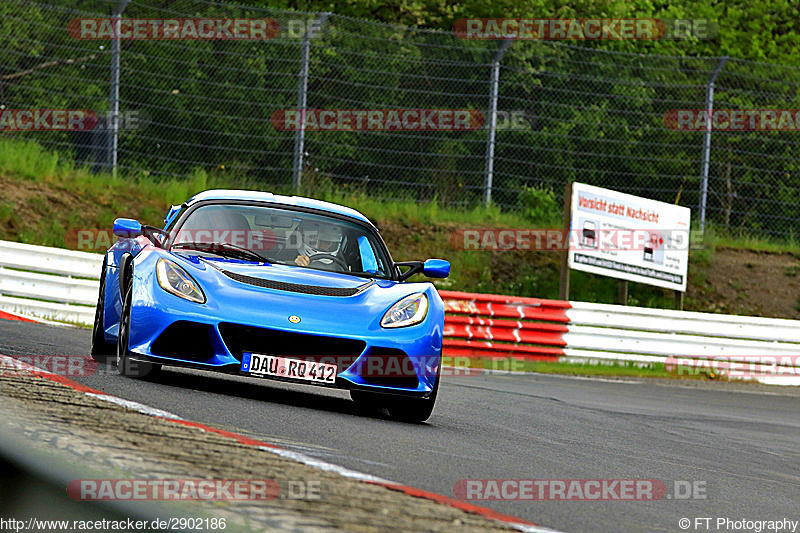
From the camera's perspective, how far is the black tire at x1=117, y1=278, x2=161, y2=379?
6.82m

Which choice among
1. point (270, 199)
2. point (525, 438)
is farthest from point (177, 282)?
point (525, 438)

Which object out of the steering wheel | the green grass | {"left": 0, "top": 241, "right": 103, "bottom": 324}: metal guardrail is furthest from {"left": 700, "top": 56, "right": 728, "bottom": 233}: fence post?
the steering wheel

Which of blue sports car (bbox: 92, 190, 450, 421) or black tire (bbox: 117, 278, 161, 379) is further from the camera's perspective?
black tire (bbox: 117, 278, 161, 379)

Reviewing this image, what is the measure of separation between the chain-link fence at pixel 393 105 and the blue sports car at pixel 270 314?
10.2 metres

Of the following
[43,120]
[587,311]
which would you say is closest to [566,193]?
[587,311]

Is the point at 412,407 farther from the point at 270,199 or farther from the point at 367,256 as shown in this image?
the point at 270,199

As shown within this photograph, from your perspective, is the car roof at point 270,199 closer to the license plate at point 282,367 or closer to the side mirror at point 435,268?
the side mirror at point 435,268

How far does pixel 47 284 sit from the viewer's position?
14.5 m

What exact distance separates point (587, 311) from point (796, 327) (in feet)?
11.2

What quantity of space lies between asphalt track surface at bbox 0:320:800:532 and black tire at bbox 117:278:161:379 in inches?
4.7

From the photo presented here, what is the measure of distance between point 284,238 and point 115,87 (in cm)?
1129

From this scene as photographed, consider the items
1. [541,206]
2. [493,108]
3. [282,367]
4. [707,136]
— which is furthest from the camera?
[541,206]

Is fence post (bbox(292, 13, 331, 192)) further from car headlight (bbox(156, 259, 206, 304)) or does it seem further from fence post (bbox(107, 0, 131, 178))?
car headlight (bbox(156, 259, 206, 304))

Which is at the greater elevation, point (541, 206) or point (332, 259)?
point (541, 206)
